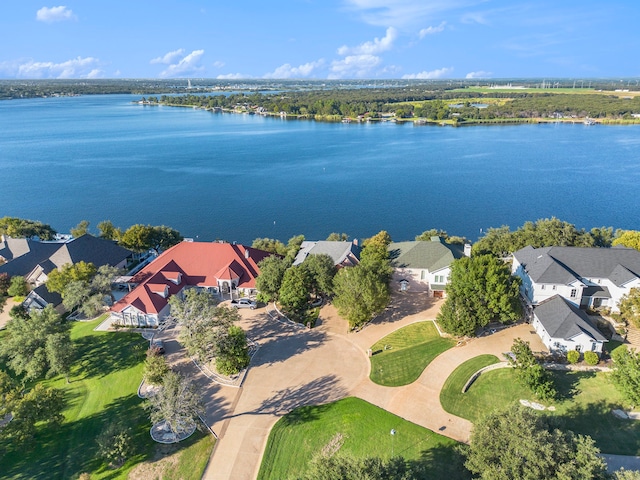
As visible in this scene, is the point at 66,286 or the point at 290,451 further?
the point at 66,286

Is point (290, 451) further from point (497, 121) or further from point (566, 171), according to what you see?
point (497, 121)

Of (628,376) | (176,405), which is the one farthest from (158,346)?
(628,376)

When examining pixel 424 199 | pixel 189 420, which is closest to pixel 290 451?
pixel 189 420

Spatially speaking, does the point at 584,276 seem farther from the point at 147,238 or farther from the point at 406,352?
the point at 147,238

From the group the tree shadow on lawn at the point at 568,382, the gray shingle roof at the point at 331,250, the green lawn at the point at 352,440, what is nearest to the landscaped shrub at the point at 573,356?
the tree shadow on lawn at the point at 568,382

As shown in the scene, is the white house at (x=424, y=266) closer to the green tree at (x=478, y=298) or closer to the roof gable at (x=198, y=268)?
the green tree at (x=478, y=298)

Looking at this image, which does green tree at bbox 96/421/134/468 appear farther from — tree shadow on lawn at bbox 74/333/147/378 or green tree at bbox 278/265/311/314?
green tree at bbox 278/265/311/314
